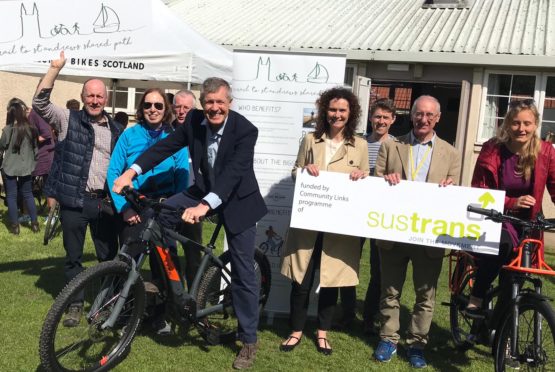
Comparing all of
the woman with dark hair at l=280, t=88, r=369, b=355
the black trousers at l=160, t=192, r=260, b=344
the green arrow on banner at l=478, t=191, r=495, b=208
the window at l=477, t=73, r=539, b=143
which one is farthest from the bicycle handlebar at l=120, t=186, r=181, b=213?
the window at l=477, t=73, r=539, b=143

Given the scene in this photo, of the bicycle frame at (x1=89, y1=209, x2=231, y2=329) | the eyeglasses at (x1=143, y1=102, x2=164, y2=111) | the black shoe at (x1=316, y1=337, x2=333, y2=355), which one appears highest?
the eyeglasses at (x1=143, y1=102, x2=164, y2=111)

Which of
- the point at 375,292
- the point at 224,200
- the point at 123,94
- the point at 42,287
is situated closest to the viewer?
the point at 224,200

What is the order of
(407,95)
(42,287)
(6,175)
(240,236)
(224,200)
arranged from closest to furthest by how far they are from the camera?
(224,200)
(240,236)
(42,287)
(6,175)
(407,95)

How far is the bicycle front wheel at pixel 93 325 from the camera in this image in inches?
136

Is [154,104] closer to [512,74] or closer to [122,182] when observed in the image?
[122,182]

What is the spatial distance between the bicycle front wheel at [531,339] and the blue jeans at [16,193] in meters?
7.00

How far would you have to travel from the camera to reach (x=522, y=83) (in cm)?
1046

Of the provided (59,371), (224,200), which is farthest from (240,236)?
(59,371)

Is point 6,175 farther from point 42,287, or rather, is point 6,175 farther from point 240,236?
point 240,236

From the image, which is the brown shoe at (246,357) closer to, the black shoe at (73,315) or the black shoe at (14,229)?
the black shoe at (73,315)

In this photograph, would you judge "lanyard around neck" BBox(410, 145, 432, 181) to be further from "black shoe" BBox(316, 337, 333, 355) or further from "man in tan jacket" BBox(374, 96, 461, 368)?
"black shoe" BBox(316, 337, 333, 355)

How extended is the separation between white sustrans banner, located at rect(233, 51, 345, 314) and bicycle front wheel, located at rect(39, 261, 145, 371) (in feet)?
4.96

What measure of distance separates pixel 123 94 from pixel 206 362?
37.3 feet

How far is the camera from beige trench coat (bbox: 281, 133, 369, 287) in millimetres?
4312
